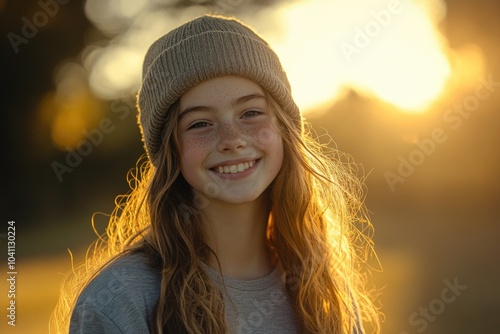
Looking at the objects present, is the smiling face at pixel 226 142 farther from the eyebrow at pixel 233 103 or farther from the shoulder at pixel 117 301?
the shoulder at pixel 117 301

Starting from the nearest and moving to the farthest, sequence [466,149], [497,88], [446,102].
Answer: [446,102], [497,88], [466,149]

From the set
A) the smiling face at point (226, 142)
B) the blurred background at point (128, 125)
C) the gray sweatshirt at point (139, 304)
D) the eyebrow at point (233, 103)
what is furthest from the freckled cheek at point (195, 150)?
the blurred background at point (128, 125)

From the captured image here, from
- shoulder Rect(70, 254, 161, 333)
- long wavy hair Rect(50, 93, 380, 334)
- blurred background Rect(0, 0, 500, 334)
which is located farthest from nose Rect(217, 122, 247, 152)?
blurred background Rect(0, 0, 500, 334)

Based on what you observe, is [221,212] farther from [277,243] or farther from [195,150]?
[277,243]

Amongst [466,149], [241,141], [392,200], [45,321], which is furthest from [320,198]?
[392,200]

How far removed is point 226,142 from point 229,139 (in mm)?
17

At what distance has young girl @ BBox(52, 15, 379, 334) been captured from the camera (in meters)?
3.26

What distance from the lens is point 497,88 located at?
771 inches

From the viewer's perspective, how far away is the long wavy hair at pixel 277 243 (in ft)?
10.7

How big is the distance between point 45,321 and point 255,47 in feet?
19.9

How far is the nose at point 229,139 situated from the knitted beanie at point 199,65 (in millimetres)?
231

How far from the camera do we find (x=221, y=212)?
357cm

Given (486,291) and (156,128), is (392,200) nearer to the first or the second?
(486,291)

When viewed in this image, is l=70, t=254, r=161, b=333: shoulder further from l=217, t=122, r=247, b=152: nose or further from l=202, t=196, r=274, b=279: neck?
l=217, t=122, r=247, b=152: nose
